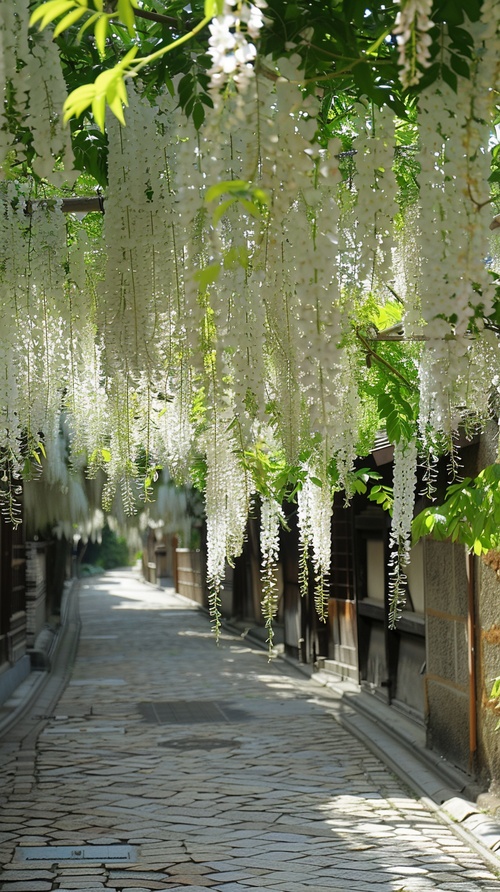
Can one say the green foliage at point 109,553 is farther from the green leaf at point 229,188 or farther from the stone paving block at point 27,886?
the green leaf at point 229,188

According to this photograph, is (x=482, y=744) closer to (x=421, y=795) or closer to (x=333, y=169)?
(x=421, y=795)

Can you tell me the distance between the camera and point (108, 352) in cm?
331

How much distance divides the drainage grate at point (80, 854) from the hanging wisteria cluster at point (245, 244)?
2532 millimetres

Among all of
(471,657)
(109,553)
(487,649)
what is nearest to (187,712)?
(471,657)

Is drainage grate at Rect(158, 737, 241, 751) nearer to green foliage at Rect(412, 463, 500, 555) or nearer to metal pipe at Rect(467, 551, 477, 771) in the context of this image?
metal pipe at Rect(467, 551, 477, 771)

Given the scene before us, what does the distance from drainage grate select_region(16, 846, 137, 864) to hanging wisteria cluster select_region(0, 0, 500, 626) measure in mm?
2532

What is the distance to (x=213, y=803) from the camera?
24.5ft

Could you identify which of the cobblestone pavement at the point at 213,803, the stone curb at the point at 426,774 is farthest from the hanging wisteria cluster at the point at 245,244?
the stone curb at the point at 426,774

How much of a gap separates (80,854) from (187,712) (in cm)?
576

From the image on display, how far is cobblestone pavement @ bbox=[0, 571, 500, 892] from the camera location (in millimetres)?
5742

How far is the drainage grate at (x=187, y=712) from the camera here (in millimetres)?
11312

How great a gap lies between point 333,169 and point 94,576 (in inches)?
2269

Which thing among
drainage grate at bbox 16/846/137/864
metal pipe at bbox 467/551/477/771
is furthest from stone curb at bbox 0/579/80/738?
metal pipe at bbox 467/551/477/771

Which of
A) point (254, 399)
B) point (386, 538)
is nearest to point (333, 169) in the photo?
point (254, 399)
